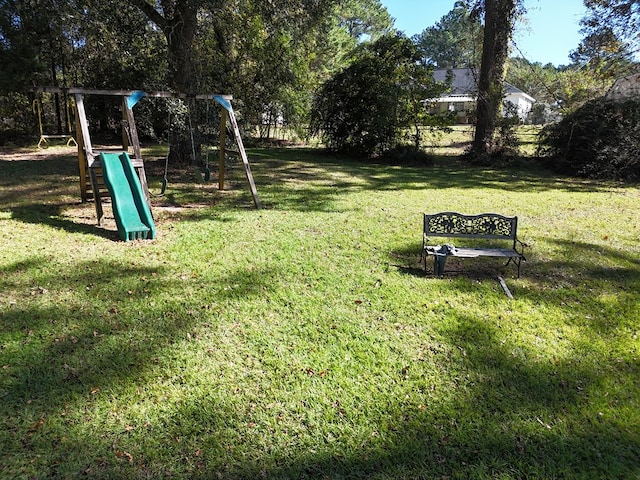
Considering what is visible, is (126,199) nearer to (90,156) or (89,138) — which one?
(90,156)

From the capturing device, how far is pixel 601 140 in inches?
497

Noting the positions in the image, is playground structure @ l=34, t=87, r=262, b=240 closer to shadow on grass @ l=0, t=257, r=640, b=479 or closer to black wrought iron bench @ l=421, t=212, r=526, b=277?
shadow on grass @ l=0, t=257, r=640, b=479

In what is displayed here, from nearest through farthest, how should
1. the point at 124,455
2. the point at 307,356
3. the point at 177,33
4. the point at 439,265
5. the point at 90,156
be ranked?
the point at 124,455, the point at 307,356, the point at 439,265, the point at 90,156, the point at 177,33

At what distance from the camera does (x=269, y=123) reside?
20984 millimetres

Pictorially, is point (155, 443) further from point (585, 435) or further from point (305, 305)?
point (585, 435)

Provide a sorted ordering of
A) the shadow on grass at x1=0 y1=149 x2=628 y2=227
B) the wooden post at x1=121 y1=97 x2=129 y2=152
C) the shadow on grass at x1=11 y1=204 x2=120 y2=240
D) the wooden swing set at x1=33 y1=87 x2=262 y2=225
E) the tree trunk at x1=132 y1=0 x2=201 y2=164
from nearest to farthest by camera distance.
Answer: the shadow on grass at x1=11 y1=204 x2=120 y2=240 → the wooden swing set at x1=33 y1=87 x2=262 y2=225 → the wooden post at x1=121 y1=97 x2=129 y2=152 → the shadow on grass at x1=0 y1=149 x2=628 y2=227 → the tree trunk at x1=132 y1=0 x2=201 y2=164

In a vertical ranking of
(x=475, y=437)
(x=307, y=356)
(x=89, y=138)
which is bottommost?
(x=475, y=437)

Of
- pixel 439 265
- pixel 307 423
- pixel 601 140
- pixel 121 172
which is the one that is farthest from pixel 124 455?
pixel 601 140

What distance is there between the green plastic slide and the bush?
12.6 metres

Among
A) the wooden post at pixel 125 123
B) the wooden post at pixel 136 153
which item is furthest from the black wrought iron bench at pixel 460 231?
the wooden post at pixel 125 123

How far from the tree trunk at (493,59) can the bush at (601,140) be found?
216 centimetres

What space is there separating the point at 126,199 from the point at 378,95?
10899 mm

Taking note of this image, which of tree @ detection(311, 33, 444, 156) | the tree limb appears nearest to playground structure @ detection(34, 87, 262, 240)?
the tree limb

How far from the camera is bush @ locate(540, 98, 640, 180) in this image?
1215cm
